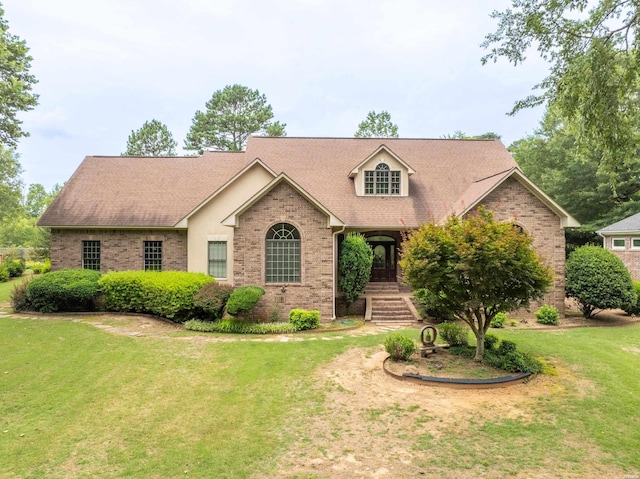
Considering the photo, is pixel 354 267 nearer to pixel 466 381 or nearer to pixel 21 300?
pixel 466 381

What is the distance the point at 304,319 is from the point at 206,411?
6502 mm

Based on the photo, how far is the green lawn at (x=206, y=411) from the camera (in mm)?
4922

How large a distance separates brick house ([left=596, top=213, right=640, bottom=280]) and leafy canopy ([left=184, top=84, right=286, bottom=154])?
30334 mm

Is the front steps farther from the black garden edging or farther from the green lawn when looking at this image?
the black garden edging

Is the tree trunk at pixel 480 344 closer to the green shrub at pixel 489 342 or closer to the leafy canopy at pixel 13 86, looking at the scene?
the green shrub at pixel 489 342

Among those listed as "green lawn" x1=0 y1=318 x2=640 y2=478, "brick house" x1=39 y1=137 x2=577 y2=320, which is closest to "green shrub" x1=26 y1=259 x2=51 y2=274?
"brick house" x1=39 y1=137 x2=577 y2=320

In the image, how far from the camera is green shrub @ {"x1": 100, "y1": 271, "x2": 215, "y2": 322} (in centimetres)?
1312

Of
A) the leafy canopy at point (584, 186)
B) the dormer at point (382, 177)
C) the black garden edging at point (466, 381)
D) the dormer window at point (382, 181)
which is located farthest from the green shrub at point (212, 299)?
the leafy canopy at point (584, 186)

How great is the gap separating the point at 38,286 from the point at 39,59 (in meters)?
9.44

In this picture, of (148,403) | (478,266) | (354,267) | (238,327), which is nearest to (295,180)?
(354,267)

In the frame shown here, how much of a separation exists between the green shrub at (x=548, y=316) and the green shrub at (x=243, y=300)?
10455mm

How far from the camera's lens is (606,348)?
1035 centimetres

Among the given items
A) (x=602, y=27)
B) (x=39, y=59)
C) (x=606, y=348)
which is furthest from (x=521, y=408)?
(x=39, y=59)

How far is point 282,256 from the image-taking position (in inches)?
548
